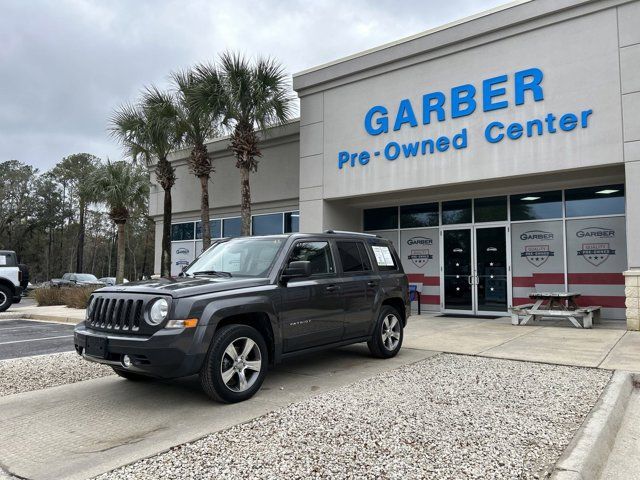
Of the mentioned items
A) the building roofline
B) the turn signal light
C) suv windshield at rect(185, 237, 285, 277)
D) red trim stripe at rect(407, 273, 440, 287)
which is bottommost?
the turn signal light

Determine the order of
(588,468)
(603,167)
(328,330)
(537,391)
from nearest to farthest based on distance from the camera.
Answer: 1. (588,468)
2. (537,391)
3. (328,330)
4. (603,167)

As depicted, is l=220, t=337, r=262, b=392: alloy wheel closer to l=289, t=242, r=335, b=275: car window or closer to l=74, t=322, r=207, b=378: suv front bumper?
l=74, t=322, r=207, b=378: suv front bumper

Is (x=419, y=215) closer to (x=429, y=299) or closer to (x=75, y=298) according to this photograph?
(x=429, y=299)

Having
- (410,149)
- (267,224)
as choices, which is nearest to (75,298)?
(267,224)

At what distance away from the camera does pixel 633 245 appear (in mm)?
9773

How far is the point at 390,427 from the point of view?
422 centimetres

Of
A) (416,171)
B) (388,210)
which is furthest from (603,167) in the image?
(388,210)

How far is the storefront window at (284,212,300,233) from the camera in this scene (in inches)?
642

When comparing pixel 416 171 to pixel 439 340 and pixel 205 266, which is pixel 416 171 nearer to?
pixel 439 340

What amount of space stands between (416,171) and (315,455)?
32.5 ft

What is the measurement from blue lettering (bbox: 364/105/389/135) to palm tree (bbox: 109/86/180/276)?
670cm

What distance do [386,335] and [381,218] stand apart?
863 centimetres

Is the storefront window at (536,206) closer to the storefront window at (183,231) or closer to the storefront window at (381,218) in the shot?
the storefront window at (381,218)

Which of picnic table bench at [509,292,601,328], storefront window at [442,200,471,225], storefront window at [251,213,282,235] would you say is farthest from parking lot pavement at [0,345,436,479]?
storefront window at [251,213,282,235]
